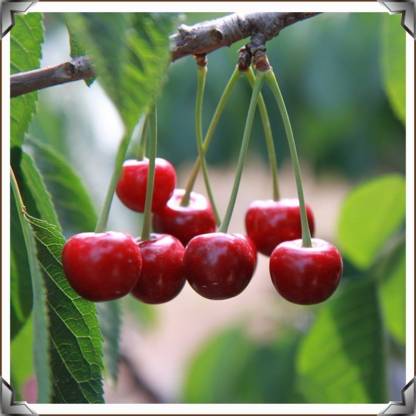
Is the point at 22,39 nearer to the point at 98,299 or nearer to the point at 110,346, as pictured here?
the point at 98,299

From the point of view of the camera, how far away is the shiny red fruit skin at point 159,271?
0.95m

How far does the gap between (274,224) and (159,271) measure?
8.2 inches

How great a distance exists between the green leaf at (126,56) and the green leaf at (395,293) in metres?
0.96

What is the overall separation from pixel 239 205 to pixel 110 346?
24.6 ft

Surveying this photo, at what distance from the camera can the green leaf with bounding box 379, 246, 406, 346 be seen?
1529 millimetres

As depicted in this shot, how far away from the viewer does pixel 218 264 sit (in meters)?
0.93

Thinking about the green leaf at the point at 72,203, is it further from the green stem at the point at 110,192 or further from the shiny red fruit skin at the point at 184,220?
the green stem at the point at 110,192

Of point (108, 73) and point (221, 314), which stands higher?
point (108, 73)

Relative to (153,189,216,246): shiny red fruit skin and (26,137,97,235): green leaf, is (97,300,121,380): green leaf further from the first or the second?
(153,189,216,246): shiny red fruit skin

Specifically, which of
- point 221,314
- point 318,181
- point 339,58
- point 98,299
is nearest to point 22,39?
point 98,299

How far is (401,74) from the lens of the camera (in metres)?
1.35

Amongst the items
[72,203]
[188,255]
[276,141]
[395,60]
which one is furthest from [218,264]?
[276,141]

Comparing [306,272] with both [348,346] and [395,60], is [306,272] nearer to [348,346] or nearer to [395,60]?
[395,60]

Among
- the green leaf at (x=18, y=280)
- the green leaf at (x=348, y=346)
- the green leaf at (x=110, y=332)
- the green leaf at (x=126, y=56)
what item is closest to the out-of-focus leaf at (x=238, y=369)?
the green leaf at (x=348, y=346)
